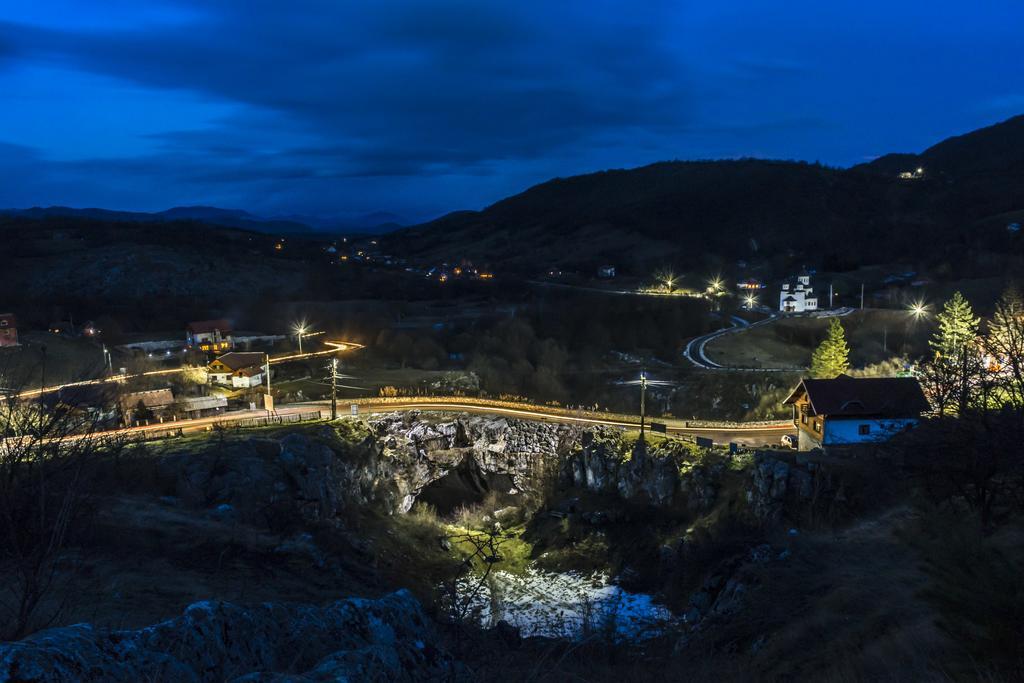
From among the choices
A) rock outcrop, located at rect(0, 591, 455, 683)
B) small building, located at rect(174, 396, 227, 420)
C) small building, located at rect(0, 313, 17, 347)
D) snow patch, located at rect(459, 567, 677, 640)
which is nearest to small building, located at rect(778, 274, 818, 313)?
snow patch, located at rect(459, 567, 677, 640)

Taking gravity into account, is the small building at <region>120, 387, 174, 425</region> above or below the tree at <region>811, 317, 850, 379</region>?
below

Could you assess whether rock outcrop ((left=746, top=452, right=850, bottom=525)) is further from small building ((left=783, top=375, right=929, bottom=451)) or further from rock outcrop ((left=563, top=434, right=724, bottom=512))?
small building ((left=783, top=375, right=929, bottom=451))

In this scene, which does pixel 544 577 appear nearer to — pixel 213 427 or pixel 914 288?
pixel 213 427

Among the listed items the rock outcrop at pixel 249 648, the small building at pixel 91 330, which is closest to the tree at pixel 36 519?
the rock outcrop at pixel 249 648

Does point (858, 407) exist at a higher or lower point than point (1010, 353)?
lower

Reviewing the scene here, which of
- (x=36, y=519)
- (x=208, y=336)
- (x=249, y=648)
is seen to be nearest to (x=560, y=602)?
(x=36, y=519)

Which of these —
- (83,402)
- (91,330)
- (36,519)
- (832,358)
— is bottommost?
(91,330)

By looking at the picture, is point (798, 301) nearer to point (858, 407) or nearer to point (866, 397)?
point (866, 397)

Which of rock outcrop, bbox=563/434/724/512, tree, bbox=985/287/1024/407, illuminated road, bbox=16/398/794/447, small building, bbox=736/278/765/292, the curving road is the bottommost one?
rock outcrop, bbox=563/434/724/512
